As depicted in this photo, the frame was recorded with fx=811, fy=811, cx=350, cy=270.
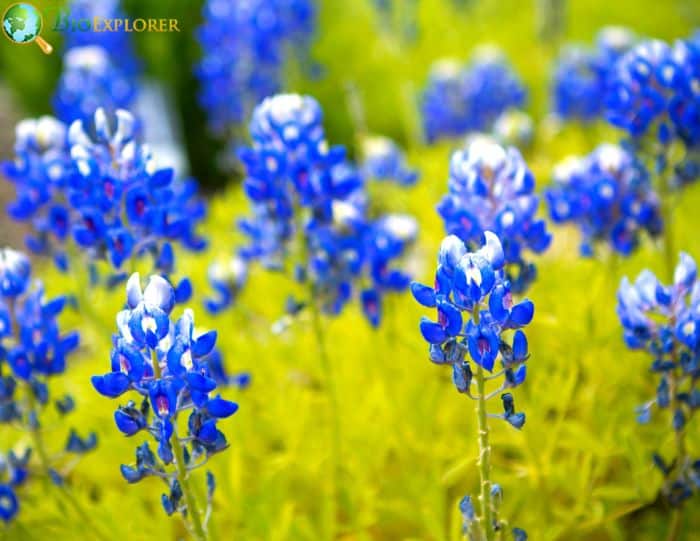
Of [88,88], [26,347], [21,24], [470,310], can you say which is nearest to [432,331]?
[470,310]

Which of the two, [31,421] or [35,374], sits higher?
[35,374]

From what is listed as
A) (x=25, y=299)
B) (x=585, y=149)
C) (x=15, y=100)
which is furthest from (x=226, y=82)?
(x=15, y=100)

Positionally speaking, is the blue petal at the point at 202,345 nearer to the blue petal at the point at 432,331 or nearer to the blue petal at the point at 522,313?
the blue petal at the point at 432,331

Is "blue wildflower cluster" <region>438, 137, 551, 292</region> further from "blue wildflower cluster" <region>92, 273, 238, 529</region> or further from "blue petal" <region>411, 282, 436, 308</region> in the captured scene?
"blue wildflower cluster" <region>92, 273, 238, 529</region>

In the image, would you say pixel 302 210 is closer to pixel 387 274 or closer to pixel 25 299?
pixel 387 274

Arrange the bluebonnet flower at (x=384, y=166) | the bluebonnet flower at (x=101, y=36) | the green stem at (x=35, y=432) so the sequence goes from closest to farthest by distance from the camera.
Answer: the green stem at (x=35, y=432) → the bluebonnet flower at (x=384, y=166) → the bluebonnet flower at (x=101, y=36)

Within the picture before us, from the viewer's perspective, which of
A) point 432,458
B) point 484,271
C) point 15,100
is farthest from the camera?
point 15,100

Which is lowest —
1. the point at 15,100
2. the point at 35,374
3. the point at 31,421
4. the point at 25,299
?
the point at 31,421

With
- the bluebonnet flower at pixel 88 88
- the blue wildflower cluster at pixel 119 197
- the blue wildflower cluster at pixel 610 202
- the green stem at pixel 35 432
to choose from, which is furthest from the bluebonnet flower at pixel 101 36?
the blue wildflower cluster at pixel 610 202
